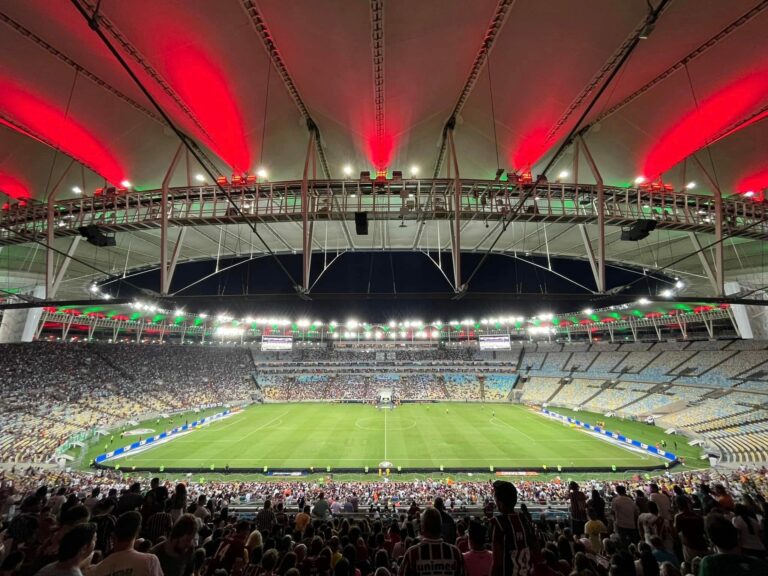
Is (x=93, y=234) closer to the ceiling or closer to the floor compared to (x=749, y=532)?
closer to the ceiling

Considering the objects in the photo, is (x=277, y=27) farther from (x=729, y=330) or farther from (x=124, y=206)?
(x=729, y=330)

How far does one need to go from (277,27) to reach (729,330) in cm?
5691

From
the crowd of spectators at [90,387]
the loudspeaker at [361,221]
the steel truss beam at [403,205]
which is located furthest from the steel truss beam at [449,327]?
the loudspeaker at [361,221]

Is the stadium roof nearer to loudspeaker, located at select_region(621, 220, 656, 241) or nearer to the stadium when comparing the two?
the stadium

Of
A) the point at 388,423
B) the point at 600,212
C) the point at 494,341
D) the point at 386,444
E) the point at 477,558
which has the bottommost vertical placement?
the point at 386,444

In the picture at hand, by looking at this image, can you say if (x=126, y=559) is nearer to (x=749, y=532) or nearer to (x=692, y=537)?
(x=692, y=537)

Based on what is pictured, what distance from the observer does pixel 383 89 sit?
8.73m

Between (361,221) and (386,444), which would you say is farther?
(386,444)

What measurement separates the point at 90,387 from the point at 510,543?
5029 centimetres

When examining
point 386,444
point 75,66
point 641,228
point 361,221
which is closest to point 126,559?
point 361,221

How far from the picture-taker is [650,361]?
46000 millimetres

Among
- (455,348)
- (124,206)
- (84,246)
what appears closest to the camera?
(124,206)

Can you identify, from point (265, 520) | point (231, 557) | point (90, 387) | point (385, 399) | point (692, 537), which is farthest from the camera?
point (385, 399)

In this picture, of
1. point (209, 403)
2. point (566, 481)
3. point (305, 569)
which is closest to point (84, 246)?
point (305, 569)
